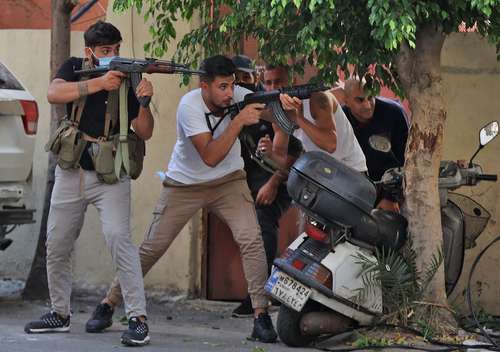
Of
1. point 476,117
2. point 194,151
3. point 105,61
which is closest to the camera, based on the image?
point 105,61

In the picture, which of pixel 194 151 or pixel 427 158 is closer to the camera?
pixel 427 158

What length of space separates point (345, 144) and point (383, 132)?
0.53m

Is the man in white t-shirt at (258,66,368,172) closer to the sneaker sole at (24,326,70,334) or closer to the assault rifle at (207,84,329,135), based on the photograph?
the assault rifle at (207,84,329,135)

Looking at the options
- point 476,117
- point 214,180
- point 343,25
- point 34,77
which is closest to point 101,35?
point 214,180

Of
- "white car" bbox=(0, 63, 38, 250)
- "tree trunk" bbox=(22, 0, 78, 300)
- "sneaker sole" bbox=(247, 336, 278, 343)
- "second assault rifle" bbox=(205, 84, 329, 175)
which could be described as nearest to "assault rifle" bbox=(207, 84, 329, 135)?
"second assault rifle" bbox=(205, 84, 329, 175)

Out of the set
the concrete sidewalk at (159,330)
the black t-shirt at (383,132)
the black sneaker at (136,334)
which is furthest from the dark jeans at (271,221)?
the black sneaker at (136,334)

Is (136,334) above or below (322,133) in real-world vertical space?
below

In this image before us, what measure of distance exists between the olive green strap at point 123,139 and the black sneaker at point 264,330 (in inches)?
46.7

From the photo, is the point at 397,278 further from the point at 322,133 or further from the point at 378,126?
the point at 378,126

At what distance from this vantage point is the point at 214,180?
6.91m

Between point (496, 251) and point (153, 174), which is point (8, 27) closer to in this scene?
point (153, 174)

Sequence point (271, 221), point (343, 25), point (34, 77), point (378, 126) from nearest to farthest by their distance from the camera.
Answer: point (343, 25)
point (378, 126)
point (271, 221)
point (34, 77)

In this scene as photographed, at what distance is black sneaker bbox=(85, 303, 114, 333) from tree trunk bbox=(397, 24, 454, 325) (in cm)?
195

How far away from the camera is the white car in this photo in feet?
25.6
